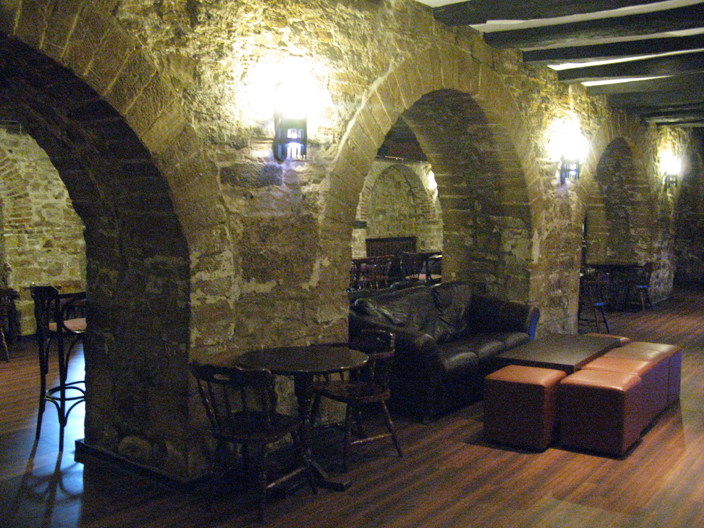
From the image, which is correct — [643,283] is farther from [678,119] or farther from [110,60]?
[110,60]

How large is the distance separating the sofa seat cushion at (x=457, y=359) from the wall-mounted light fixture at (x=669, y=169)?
733 cm

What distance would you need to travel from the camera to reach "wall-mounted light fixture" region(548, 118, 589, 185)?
6.92 metres

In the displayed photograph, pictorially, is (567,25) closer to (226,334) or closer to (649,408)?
(649,408)

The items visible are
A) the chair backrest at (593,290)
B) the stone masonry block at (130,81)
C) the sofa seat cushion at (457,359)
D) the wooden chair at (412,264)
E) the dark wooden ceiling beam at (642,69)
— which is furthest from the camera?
the wooden chair at (412,264)

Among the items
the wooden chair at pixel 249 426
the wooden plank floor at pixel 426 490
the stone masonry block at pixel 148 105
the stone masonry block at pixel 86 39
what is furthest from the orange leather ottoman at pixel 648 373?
the stone masonry block at pixel 86 39

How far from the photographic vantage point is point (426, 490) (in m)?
3.51

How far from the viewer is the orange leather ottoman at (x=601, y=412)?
3.94m

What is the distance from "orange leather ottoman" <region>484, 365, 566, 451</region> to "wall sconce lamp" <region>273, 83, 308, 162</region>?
1.89 metres

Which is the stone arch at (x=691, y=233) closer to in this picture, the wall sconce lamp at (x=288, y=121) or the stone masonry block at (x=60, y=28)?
the wall sconce lamp at (x=288, y=121)

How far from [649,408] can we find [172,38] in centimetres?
368

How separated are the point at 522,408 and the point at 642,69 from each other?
3.90 meters

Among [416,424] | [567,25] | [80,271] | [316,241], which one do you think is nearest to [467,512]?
[416,424]

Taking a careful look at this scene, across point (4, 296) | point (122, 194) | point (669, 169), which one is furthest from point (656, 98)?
point (4, 296)

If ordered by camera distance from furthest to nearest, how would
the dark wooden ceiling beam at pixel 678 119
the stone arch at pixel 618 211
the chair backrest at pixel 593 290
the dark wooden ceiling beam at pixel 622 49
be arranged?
the stone arch at pixel 618 211
the dark wooden ceiling beam at pixel 678 119
the chair backrest at pixel 593 290
the dark wooden ceiling beam at pixel 622 49
